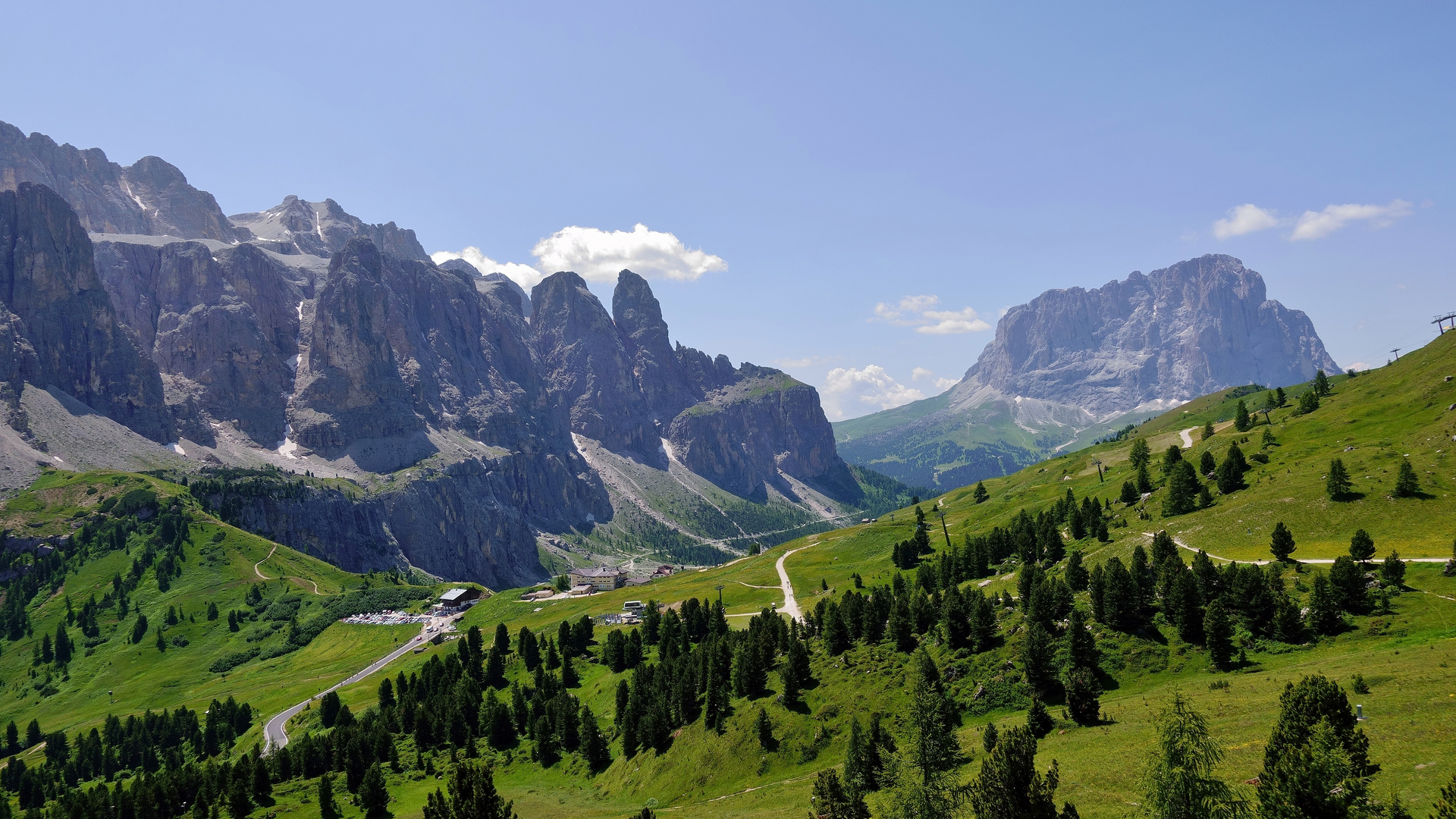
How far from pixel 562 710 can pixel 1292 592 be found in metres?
81.5

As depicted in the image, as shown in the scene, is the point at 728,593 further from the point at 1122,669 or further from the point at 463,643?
the point at 1122,669

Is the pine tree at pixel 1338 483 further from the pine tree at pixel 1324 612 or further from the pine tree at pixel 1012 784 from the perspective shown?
the pine tree at pixel 1012 784

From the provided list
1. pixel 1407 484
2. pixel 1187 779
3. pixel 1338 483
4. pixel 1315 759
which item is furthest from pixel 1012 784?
pixel 1407 484

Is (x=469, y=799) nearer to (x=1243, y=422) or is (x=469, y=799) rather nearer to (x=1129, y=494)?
(x=1129, y=494)

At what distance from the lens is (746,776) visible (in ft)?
229

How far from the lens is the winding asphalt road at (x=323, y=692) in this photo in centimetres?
12388

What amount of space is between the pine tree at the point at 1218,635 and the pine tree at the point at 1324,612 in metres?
6.01

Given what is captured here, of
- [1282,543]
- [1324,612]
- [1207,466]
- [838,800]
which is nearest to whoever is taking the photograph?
[838,800]

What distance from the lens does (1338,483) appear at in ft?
273

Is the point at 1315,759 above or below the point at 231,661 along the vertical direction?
above

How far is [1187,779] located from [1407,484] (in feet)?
249

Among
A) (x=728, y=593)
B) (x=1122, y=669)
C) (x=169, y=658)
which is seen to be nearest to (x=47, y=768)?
(x=169, y=658)

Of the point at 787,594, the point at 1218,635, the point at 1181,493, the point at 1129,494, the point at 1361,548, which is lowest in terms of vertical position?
the point at 787,594

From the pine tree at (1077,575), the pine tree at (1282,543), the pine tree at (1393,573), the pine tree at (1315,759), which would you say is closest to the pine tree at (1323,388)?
the pine tree at (1282,543)
